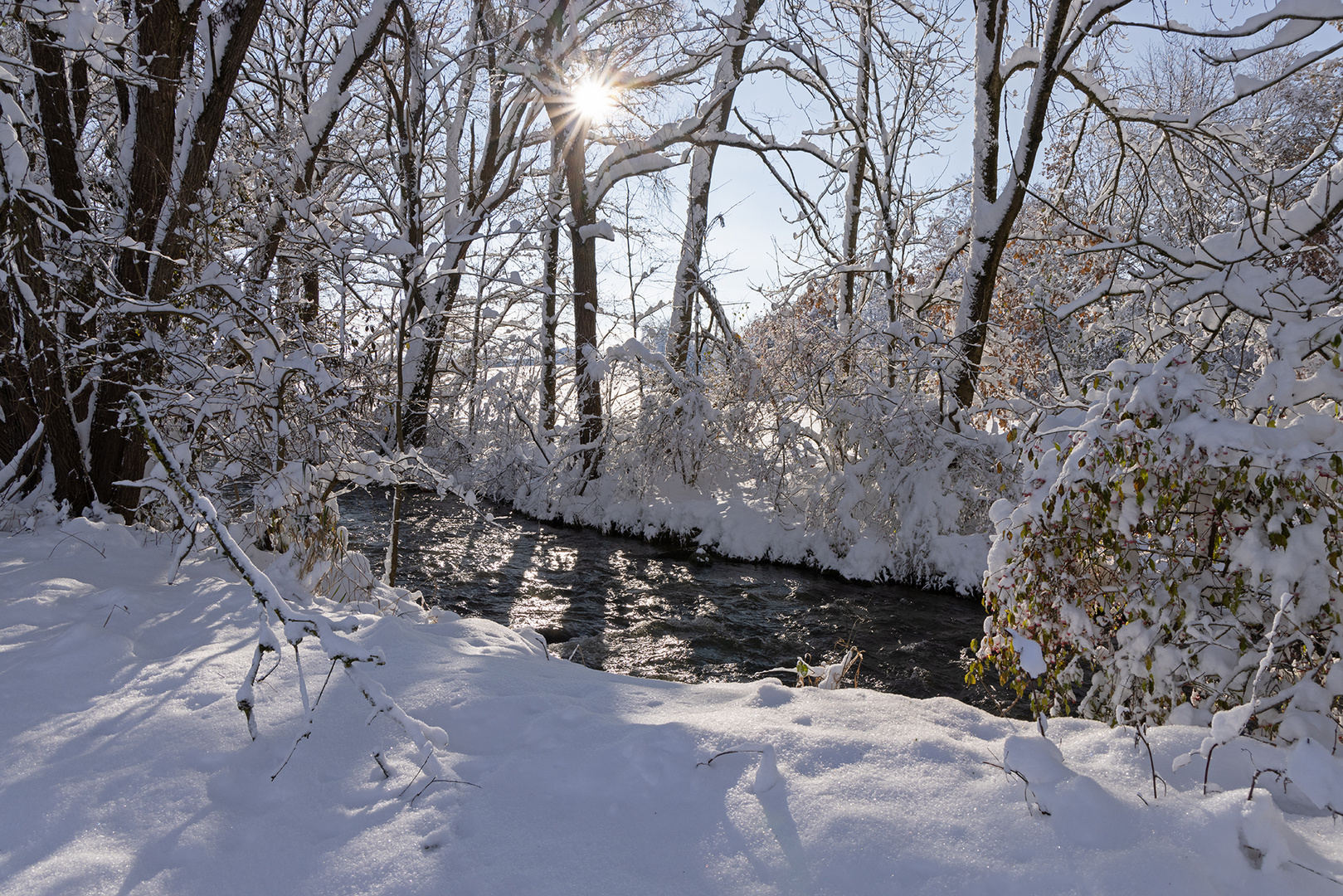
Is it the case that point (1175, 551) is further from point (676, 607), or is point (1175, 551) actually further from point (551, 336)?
point (551, 336)

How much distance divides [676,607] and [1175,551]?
499 cm

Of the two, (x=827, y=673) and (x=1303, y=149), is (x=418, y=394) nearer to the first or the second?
(x=827, y=673)

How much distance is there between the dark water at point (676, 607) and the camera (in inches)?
235

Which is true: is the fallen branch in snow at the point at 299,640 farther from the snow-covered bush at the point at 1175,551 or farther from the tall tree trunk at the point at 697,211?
the tall tree trunk at the point at 697,211

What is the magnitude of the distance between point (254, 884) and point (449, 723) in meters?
0.92

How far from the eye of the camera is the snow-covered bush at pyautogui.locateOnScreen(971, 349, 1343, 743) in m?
2.74

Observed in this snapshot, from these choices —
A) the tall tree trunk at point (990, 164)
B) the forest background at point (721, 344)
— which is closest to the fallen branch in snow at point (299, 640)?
the forest background at point (721, 344)

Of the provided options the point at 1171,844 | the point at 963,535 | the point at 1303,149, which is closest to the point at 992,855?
the point at 1171,844

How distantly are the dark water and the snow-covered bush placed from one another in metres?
2.02

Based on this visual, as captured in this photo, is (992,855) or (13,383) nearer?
(992,855)

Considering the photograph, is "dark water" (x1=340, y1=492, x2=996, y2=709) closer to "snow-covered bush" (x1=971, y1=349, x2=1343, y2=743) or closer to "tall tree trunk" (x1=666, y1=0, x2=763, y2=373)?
"snow-covered bush" (x1=971, y1=349, x2=1343, y2=743)

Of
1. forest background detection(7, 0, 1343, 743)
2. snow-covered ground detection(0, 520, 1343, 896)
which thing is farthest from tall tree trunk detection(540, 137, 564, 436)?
snow-covered ground detection(0, 520, 1343, 896)

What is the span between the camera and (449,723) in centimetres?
274

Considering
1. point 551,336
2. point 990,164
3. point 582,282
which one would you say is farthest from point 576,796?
point 551,336
